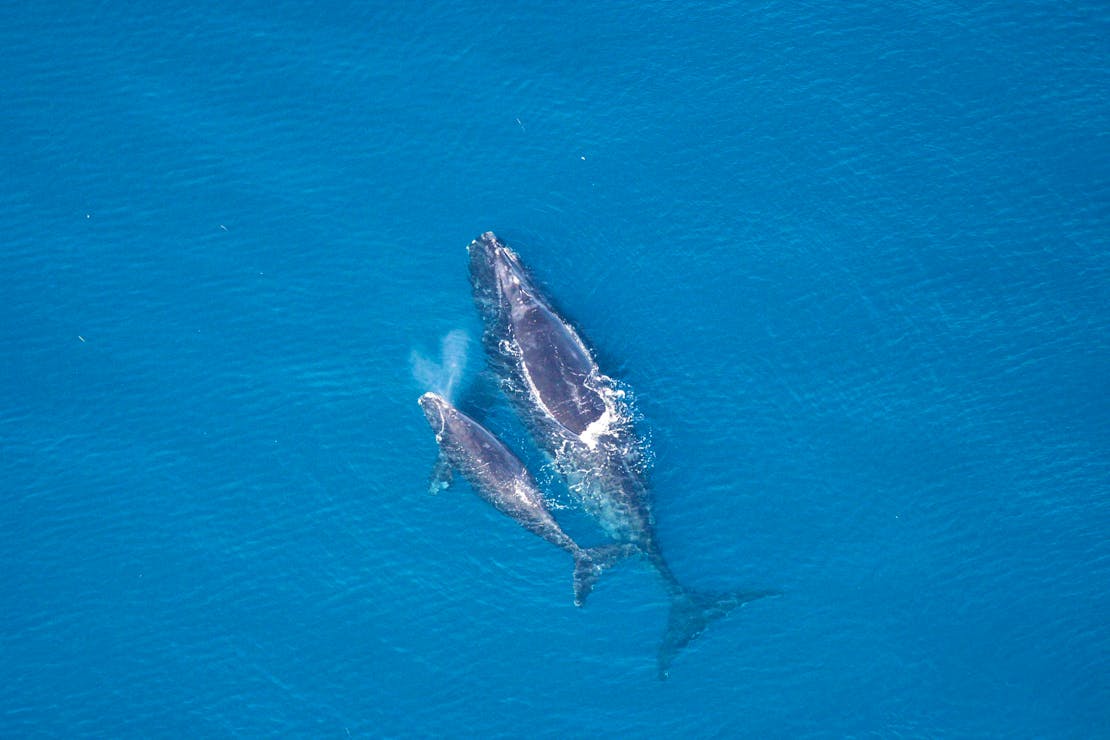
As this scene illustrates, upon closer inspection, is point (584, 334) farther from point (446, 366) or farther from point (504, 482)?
point (504, 482)

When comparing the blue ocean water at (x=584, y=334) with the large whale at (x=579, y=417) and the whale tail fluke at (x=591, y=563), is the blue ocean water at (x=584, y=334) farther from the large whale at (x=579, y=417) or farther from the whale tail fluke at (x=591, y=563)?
the large whale at (x=579, y=417)

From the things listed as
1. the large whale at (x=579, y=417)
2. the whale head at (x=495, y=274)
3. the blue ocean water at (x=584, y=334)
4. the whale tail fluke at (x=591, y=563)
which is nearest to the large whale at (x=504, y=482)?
the whale tail fluke at (x=591, y=563)

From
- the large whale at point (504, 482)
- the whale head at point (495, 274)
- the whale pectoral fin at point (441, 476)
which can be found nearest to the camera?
the large whale at point (504, 482)

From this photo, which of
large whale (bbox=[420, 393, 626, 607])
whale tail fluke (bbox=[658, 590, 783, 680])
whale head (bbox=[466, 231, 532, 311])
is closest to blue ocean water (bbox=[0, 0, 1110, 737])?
whale tail fluke (bbox=[658, 590, 783, 680])

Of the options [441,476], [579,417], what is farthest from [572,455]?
[441,476]

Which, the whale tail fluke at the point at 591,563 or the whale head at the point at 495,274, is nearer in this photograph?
the whale tail fluke at the point at 591,563

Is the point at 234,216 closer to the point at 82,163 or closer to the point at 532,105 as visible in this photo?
the point at 82,163

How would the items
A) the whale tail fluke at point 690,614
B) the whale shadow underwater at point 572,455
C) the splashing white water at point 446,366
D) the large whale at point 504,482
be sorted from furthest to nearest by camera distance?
the splashing white water at point 446,366 → the large whale at point 504,482 → the whale shadow underwater at point 572,455 → the whale tail fluke at point 690,614
